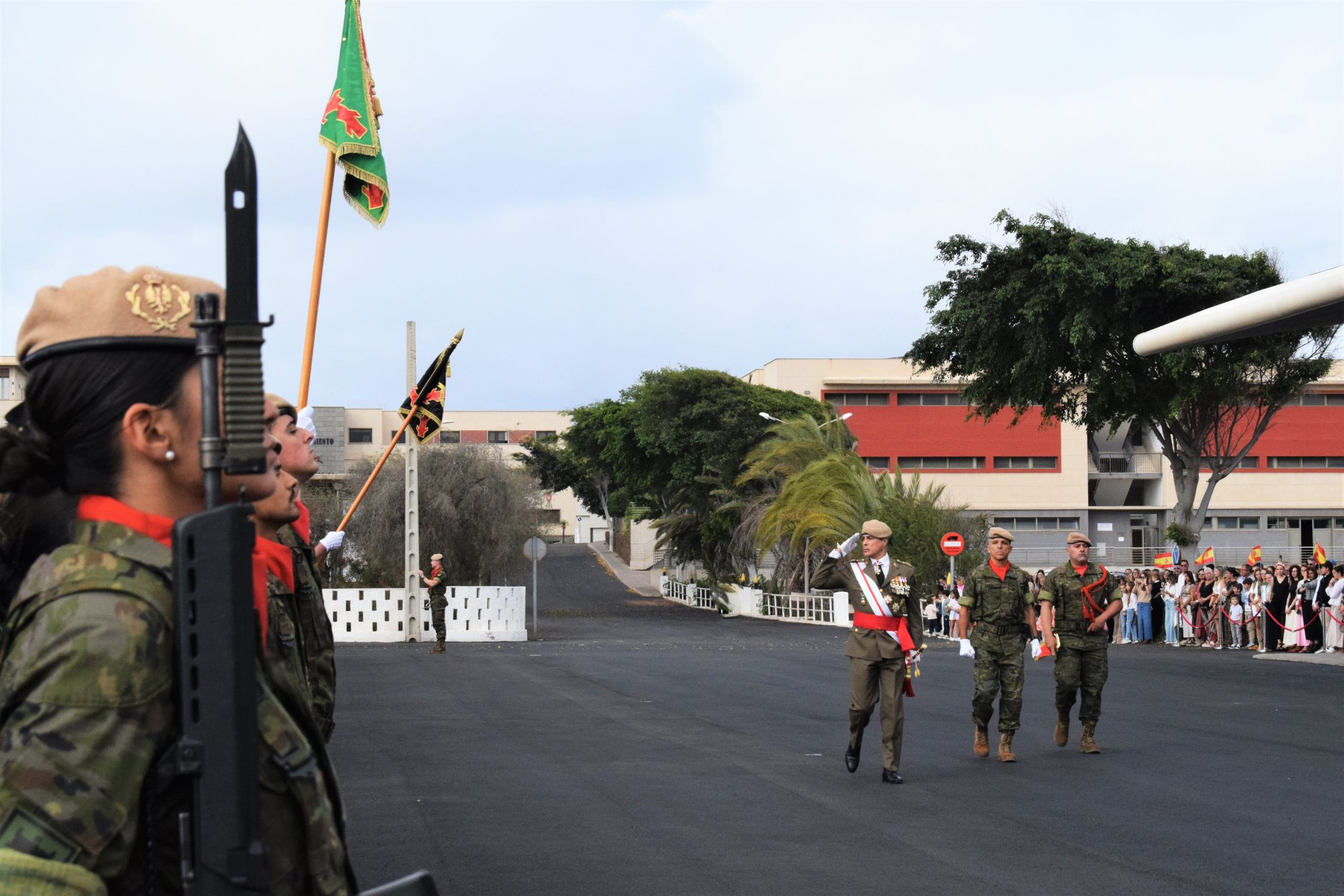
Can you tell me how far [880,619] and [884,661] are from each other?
33cm

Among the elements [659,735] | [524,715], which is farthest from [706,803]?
[524,715]

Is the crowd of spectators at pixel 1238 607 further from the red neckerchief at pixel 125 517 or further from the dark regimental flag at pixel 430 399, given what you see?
the red neckerchief at pixel 125 517

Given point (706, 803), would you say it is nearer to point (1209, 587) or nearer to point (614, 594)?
point (1209, 587)

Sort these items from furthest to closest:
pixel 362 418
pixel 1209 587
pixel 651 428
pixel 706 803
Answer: pixel 362 418 → pixel 651 428 → pixel 1209 587 → pixel 706 803

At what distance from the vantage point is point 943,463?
7450 centimetres

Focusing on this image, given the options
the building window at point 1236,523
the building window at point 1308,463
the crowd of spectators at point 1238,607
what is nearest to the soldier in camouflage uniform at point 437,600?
the crowd of spectators at point 1238,607

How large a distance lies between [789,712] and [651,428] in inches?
1885

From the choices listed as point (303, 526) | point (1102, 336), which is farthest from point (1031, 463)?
point (303, 526)

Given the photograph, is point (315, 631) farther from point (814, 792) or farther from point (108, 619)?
point (814, 792)

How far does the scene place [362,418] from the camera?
108 meters

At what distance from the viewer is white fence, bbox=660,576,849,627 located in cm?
4603

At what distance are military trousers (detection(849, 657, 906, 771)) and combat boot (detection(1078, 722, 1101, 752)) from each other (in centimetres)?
207

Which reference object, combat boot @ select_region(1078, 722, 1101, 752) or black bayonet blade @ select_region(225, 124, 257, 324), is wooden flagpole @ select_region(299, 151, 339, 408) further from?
combat boot @ select_region(1078, 722, 1101, 752)

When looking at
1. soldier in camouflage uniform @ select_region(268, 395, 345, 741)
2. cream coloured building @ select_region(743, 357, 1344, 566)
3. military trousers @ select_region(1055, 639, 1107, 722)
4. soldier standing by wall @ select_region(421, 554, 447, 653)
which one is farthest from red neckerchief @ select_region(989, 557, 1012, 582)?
cream coloured building @ select_region(743, 357, 1344, 566)
